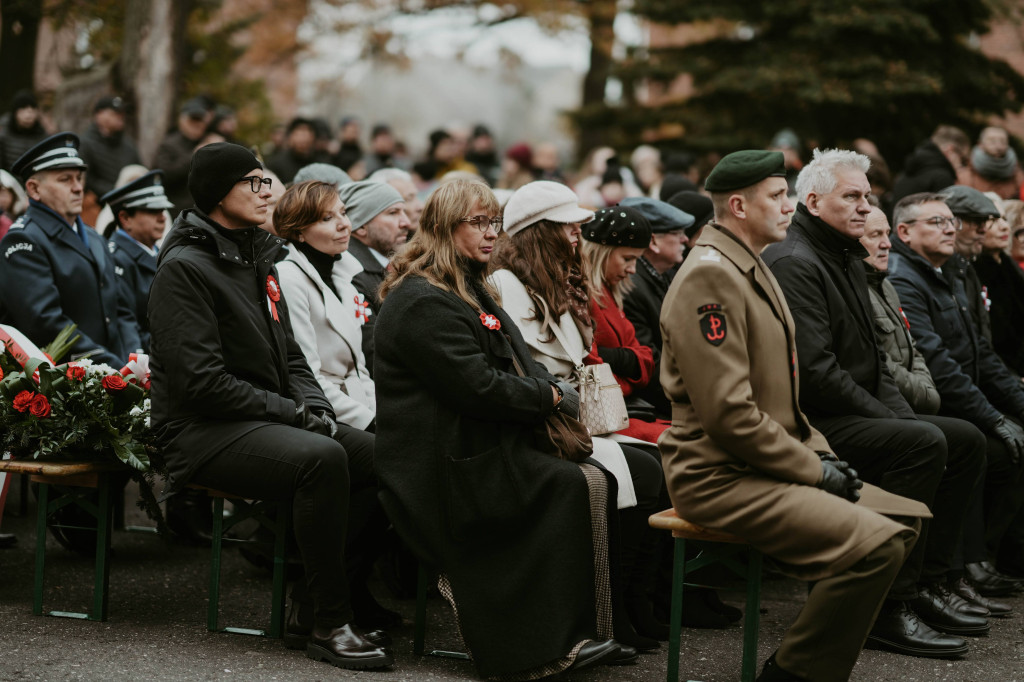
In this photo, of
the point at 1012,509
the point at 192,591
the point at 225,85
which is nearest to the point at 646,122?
the point at 225,85

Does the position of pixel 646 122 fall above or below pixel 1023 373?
above

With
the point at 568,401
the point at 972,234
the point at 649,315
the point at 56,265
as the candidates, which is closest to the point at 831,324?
the point at 649,315

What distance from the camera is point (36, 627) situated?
555cm

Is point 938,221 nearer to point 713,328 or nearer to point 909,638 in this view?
point 909,638

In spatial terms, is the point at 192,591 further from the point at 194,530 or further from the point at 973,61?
the point at 973,61

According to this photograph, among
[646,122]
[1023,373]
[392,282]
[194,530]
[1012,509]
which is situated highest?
[646,122]

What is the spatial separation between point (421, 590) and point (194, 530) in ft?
8.76

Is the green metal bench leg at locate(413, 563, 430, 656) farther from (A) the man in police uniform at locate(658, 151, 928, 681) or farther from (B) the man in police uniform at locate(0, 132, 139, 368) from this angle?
(B) the man in police uniform at locate(0, 132, 139, 368)

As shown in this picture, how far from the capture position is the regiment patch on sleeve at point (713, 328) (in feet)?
15.3

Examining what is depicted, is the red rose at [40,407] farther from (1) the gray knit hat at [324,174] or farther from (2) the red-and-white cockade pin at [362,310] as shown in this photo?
(1) the gray knit hat at [324,174]

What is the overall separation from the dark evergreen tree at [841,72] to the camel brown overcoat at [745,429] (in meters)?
11.0

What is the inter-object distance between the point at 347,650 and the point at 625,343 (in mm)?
2249

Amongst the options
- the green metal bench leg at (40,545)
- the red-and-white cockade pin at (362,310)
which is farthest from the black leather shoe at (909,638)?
the green metal bench leg at (40,545)

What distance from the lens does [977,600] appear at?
6.57 metres
